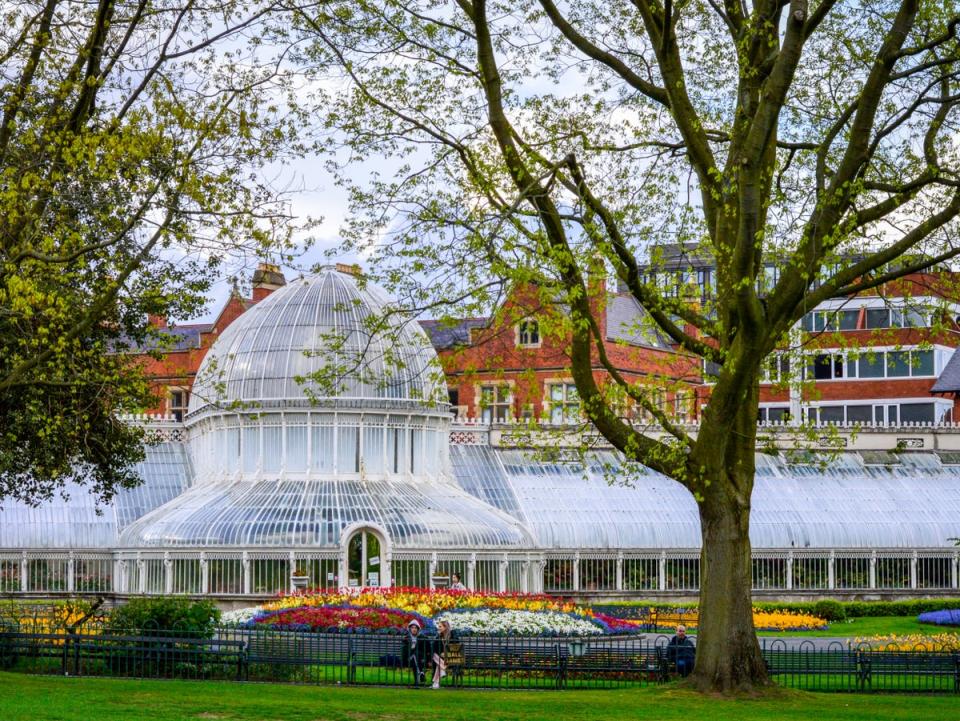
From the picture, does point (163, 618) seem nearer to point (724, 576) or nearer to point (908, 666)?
point (724, 576)

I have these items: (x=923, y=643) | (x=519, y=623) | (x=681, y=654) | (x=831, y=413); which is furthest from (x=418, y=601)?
(x=831, y=413)

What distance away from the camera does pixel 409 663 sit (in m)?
27.4

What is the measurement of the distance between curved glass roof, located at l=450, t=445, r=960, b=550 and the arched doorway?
5341 millimetres

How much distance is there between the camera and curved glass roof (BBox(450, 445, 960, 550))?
48031mm

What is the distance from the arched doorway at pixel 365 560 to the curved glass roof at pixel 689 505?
5.34 meters

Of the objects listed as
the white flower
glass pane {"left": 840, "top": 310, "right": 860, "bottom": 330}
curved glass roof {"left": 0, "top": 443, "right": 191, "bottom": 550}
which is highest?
glass pane {"left": 840, "top": 310, "right": 860, "bottom": 330}

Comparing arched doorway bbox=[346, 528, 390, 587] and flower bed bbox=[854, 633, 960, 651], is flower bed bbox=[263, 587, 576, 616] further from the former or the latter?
flower bed bbox=[854, 633, 960, 651]

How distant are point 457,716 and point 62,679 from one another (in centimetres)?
803

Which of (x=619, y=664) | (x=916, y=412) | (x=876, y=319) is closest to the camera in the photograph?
(x=619, y=664)

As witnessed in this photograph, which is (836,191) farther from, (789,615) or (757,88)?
(789,615)

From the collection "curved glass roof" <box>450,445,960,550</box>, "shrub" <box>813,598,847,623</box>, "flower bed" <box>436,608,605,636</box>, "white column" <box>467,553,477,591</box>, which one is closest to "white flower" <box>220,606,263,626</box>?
"flower bed" <box>436,608,605,636</box>

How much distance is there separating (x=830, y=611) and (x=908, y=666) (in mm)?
18568

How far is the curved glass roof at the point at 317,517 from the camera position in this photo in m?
42.3

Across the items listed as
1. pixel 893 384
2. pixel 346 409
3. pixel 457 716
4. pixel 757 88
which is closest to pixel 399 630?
pixel 457 716
